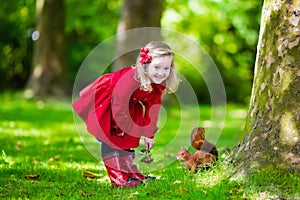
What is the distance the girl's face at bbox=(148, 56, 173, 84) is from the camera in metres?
4.70

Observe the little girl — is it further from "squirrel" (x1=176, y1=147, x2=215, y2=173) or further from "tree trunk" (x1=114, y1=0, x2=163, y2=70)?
"tree trunk" (x1=114, y1=0, x2=163, y2=70)

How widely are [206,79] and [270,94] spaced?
1588cm

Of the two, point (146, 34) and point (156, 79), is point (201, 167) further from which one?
point (146, 34)

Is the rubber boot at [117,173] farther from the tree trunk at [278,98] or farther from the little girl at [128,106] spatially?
the tree trunk at [278,98]

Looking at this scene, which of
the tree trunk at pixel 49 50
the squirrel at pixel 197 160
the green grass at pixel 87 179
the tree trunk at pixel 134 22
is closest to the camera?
the green grass at pixel 87 179

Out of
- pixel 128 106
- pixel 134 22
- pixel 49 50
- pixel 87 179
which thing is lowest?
pixel 87 179

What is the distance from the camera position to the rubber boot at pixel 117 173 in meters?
4.84

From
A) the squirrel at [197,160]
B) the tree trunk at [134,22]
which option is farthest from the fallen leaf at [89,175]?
the tree trunk at [134,22]

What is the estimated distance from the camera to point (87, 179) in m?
5.22

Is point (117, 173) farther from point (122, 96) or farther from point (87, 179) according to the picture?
point (122, 96)

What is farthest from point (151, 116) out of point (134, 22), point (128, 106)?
point (134, 22)

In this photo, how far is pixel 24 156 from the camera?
639 cm

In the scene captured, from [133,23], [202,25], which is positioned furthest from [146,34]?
[202,25]

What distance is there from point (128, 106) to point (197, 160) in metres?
0.77
